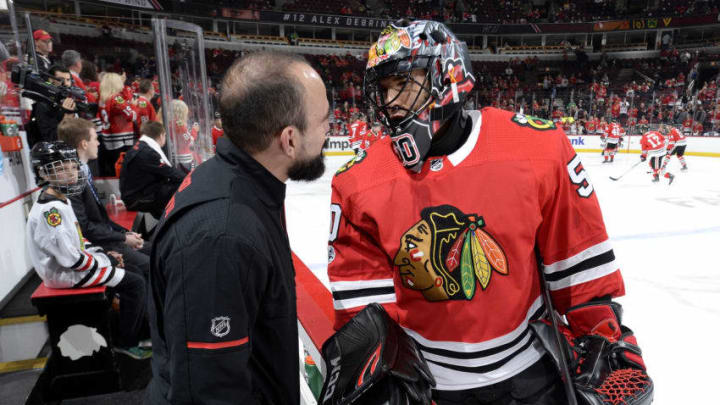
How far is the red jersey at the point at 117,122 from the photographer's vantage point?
4.66m

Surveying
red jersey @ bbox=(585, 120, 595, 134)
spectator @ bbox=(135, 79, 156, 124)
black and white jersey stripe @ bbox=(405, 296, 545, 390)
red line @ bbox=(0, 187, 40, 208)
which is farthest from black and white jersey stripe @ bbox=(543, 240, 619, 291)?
red jersey @ bbox=(585, 120, 595, 134)

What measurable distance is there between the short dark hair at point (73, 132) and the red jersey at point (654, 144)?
856cm

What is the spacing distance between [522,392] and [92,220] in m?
2.78

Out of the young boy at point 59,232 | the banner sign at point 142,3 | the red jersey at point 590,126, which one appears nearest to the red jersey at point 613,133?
the red jersey at point 590,126

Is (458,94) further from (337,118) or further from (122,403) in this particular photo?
(337,118)

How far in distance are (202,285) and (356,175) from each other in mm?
517

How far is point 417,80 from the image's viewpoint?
1.17 m

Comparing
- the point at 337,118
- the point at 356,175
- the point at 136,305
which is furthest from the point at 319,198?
the point at 337,118

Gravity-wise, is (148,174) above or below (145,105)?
below

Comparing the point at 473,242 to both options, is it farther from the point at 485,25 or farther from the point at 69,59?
the point at 485,25

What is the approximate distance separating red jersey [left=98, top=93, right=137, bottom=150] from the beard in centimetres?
436

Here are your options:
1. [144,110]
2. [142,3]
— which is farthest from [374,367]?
[142,3]

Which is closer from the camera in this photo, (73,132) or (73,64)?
(73,132)

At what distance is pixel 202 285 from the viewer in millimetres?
771
